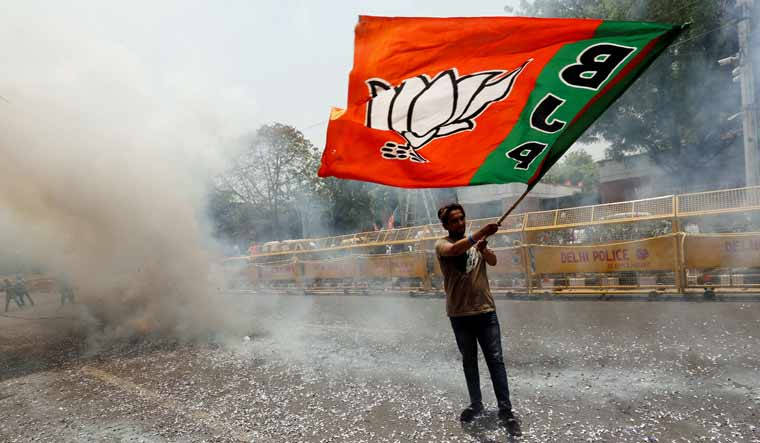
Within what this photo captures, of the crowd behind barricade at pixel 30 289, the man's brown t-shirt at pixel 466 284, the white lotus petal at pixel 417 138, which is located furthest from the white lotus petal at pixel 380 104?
the crowd behind barricade at pixel 30 289

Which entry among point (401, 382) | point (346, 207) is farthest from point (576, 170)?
point (401, 382)

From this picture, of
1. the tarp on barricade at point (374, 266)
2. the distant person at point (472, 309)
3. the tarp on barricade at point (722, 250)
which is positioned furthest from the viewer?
the tarp on barricade at point (374, 266)

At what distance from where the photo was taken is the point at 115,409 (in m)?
4.20

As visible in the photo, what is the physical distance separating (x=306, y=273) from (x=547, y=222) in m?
7.44

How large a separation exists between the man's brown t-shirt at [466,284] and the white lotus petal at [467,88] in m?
0.95

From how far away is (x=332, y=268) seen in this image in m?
12.5

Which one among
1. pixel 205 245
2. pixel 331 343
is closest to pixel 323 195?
pixel 205 245

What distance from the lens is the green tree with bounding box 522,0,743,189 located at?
12.5m

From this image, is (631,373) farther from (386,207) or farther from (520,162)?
(386,207)

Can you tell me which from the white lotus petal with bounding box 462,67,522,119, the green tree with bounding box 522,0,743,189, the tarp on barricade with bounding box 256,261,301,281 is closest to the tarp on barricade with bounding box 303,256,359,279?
the tarp on barricade with bounding box 256,261,301,281

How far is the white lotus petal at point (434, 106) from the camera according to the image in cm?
298

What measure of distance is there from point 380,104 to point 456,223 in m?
1.02

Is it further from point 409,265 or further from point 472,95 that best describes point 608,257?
point 472,95

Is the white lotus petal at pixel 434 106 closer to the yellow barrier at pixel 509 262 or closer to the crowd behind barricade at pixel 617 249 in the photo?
the crowd behind barricade at pixel 617 249
